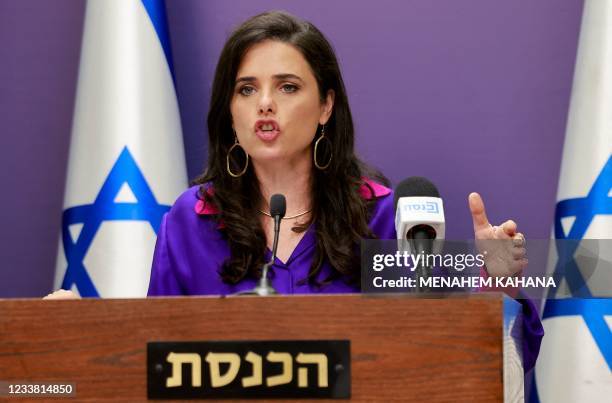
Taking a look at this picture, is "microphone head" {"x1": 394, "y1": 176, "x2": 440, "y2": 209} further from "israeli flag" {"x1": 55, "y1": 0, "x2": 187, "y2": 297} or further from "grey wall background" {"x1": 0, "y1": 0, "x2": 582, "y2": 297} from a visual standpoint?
"grey wall background" {"x1": 0, "y1": 0, "x2": 582, "y2": 297}

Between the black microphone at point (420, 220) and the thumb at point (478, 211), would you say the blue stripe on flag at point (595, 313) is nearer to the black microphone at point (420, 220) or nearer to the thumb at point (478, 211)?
the thumb at point (478, 211)

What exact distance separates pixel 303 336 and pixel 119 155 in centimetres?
163

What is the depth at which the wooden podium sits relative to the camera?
1.43 m

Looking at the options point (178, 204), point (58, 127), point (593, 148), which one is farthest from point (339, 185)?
point (58, 127)

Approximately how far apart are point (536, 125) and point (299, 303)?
6.36ft

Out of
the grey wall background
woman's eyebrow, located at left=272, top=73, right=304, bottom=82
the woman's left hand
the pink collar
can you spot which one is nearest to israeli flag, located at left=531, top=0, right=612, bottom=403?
the grey wall background

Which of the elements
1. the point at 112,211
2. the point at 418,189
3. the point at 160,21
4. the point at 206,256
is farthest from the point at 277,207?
the point at 160,21

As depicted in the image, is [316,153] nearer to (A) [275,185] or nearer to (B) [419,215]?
(A) [275,185]

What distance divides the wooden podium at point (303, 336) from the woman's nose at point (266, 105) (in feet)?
2.99

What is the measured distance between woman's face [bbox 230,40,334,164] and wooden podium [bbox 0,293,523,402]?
0.92 metres

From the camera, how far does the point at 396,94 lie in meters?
3.27

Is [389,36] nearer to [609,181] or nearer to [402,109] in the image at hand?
[402,109]

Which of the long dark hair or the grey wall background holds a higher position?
the grey wall background

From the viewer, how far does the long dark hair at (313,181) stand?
230cm
